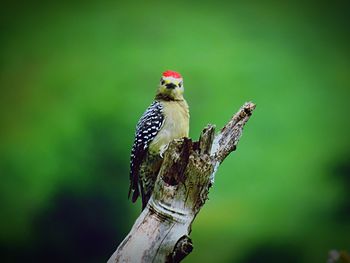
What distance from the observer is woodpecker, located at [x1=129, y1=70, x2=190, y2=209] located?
116 inches

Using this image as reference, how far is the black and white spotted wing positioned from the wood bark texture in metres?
0.58

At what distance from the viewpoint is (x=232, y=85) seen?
147 inches

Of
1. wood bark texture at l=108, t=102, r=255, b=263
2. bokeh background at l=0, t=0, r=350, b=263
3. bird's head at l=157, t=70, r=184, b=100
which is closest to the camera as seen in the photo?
wood bark texture at l=108, t=102, r=255, b=263

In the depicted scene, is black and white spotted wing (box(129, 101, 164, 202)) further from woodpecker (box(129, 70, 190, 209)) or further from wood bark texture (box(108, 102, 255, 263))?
wood bark texture (box(108, 102, 255, 263))

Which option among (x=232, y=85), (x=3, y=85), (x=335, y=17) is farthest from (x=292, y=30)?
(x=3, y=85)

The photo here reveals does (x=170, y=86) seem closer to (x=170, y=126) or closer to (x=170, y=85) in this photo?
(x=170, y=85)

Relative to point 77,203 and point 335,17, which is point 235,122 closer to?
point 77,203

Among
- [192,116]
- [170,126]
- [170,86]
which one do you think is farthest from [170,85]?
[192,116]

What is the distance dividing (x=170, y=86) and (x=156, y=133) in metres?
0.27

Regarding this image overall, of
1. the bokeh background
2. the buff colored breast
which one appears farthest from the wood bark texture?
the bokeh background

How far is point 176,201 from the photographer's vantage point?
236cm

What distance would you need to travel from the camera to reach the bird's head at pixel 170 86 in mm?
2869

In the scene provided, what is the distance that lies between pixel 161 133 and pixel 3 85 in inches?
48.6

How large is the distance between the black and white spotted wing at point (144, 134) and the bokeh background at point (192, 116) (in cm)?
63
